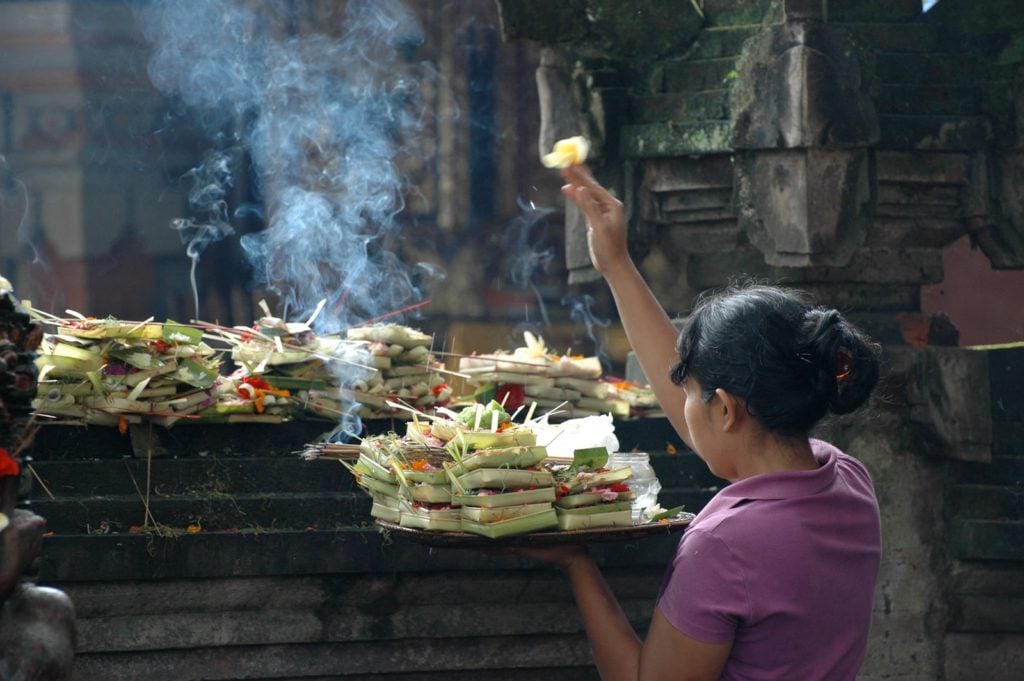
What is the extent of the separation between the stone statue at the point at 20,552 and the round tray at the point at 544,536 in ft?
2.79

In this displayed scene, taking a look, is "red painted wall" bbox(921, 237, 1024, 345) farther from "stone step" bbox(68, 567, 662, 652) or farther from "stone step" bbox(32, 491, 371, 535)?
"stone step" bbox(32, 491, 371, 535)

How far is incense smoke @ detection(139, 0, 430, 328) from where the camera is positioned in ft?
33.6

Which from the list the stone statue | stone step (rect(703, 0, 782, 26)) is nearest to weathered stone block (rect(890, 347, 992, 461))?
stone step (rect(703, 0, 782, 26))

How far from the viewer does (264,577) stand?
5.05 metres

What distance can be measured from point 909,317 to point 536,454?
2776mm

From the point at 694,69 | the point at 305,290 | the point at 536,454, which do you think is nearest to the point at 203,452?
the point at 536,454

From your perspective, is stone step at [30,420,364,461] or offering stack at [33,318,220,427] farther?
stone step at [30,420,364,461]

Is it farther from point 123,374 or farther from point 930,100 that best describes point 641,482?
point 930,100

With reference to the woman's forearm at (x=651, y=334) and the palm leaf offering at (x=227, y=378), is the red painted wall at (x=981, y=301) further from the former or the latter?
the woman's forearm at (x=651, y=334)

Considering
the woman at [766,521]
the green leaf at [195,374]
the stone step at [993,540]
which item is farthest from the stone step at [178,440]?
the woman at [766,521]

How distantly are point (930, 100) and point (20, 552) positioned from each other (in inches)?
165

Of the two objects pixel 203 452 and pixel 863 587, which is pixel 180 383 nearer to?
pixel 203 452

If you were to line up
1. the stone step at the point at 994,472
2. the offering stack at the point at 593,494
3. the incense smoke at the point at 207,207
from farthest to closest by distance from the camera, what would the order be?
1. the incense smoke at the point at 207,207
2. the stone step at the point at 994,472
3. the offering stack at the point at 593,494

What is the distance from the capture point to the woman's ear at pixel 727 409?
266cm
